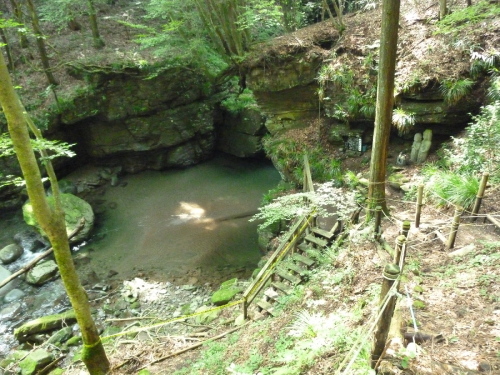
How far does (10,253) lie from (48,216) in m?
9.59

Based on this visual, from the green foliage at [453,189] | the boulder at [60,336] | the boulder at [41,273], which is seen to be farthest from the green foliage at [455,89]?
the boulder at [41,273]

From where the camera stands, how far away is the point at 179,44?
46.6 ft

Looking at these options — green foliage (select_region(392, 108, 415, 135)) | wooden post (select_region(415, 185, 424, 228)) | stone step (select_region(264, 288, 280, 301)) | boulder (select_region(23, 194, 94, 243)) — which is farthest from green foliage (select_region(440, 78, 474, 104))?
boulder (select_region(23, 194, 94, 243))

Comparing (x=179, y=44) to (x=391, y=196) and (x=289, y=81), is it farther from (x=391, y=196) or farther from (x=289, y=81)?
(x=391, y=196)

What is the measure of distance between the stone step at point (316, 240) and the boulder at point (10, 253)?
1143 centimetres

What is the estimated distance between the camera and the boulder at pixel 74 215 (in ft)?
43.9

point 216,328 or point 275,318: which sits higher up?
point 275,318

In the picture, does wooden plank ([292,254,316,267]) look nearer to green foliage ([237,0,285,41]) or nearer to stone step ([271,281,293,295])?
stone step ([271,281,293,295])

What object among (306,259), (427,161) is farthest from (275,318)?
(427,161)

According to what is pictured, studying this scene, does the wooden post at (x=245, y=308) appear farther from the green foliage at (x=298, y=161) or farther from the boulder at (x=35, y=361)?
the green foliage at (x=298, y=161)

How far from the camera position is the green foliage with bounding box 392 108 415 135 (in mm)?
9570

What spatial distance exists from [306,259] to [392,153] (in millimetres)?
5320

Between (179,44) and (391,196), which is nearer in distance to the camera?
(391,196)

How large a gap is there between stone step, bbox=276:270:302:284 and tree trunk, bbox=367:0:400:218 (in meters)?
2.05
